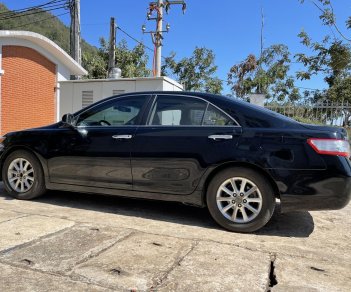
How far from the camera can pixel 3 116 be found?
40.1 feet

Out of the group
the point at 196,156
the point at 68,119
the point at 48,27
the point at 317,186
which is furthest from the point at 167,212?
the point at 48,27

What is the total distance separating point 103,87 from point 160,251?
833 cm

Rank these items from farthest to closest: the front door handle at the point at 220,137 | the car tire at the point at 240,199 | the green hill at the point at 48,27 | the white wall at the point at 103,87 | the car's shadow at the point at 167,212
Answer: the green hill at the point at 48,27 < the white wall at the point at 103,87 < the car's shadow at the point at 167,212 < the front door handle at the point at 220,137 < the car tire at the point at 240,199

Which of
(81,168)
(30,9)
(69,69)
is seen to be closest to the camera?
(81,168)

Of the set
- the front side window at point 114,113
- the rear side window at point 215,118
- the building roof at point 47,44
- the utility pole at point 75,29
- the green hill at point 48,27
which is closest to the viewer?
the rear side window at point 215,118

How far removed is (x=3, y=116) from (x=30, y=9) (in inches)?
492

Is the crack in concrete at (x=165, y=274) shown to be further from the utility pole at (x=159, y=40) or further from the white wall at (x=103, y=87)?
the utility pole at (x=159, y=40)

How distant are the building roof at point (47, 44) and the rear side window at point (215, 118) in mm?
9153

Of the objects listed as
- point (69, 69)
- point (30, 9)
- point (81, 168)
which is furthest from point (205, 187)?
point (30, 9)

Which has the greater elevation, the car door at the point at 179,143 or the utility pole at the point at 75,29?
the utility pole at the point at 75,29

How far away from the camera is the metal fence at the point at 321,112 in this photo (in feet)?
32.1

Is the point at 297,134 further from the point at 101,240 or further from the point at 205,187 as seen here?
the point at 101,240

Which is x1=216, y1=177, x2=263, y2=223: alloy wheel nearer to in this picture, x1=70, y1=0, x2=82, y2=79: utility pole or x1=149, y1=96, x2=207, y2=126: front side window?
x1=149, y1=96, x2=207, y2=126: front side window

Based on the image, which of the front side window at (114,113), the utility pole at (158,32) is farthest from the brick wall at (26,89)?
the front side window at (114,113)
